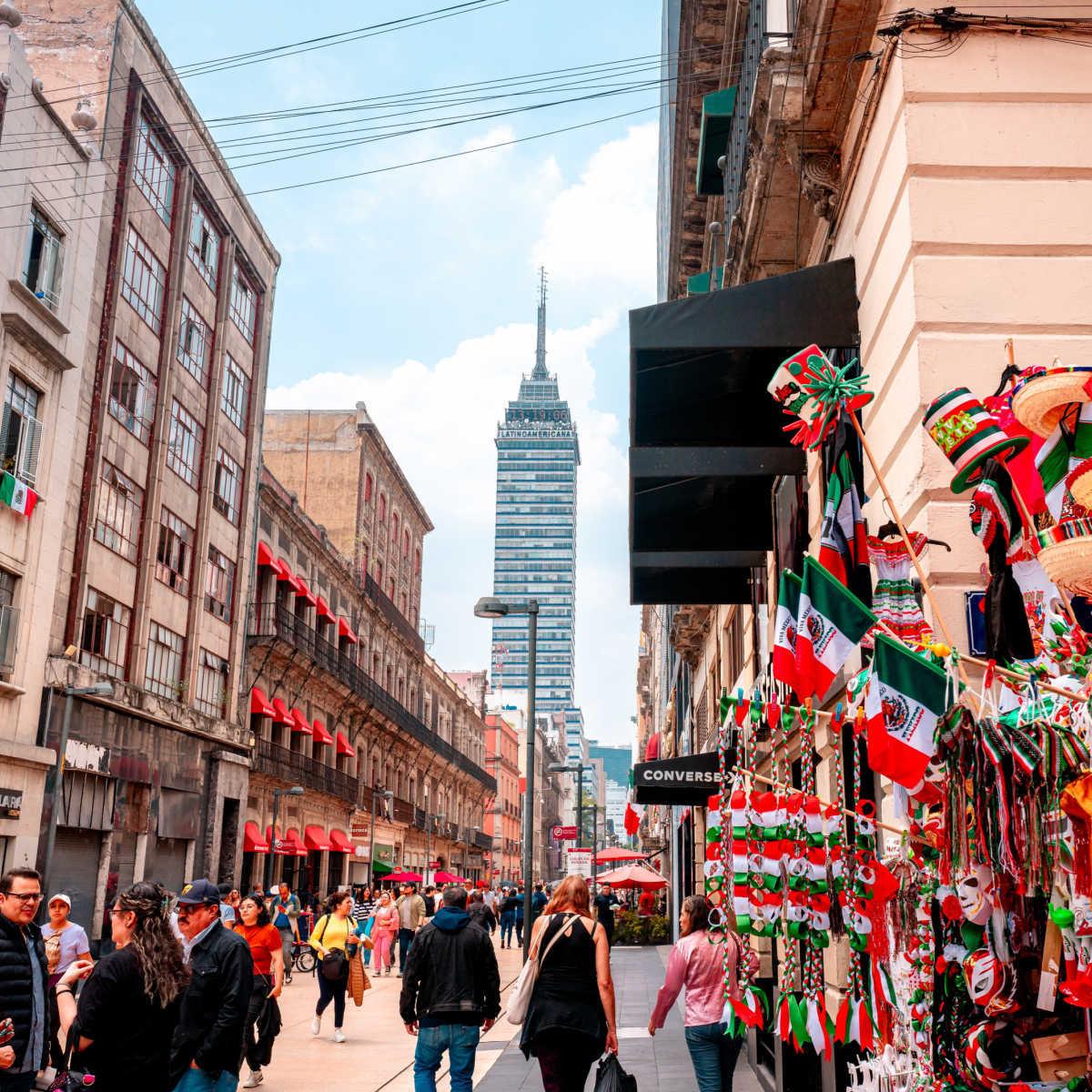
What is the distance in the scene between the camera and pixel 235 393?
38000 mm

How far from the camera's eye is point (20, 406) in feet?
80.3

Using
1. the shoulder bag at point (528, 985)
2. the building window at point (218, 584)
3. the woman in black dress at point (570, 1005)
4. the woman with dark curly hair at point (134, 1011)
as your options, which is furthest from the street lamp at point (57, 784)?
the woman with dark curly hair at point (134, 1011)

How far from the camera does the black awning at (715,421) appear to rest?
8.15 m

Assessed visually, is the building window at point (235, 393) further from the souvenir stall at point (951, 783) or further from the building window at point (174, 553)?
the souvenir stall at point (951, 783)

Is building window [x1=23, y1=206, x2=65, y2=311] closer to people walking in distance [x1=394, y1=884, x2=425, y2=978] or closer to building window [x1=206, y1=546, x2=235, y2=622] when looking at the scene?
building window [x1=206, y1=546, x2=235, y2=622]

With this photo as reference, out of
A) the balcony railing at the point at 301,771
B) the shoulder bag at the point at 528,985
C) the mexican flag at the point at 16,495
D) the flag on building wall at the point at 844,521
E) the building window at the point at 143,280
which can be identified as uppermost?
the building window at the point at 143,280

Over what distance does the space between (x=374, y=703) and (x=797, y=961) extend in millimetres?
47391

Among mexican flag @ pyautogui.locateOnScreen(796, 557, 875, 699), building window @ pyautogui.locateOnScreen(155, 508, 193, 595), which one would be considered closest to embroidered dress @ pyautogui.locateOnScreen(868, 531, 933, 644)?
mexican flag @ pyautogui.locateOnScreen(796, 557, 875, 699)

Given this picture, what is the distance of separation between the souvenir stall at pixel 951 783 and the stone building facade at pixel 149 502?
70.7 feet

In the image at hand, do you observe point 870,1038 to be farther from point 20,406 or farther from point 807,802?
point 20,406

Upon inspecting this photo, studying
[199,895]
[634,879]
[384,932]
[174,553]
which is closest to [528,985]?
[199,895]

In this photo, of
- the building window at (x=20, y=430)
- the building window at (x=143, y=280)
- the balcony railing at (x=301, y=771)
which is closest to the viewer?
the building window at (x=20, y=430)

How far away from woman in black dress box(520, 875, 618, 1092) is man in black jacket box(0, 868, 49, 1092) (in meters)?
2.76

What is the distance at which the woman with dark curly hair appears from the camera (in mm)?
5582
